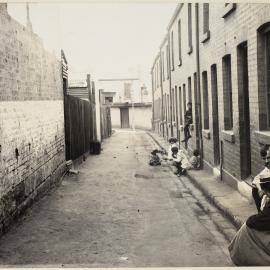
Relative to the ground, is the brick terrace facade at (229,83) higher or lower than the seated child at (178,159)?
higher

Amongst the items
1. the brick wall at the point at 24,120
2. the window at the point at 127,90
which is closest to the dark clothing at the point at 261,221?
the brick wall at the point at 24,120

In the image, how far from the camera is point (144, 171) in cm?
1505

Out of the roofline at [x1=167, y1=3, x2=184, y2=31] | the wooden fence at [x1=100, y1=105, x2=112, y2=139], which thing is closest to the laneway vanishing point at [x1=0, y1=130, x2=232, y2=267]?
the roofline at [x1=167, y1=3, x2=184, y2=31]

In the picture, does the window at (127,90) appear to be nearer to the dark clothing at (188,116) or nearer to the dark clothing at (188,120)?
the dark clothing at (188,120)

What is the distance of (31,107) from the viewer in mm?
10172

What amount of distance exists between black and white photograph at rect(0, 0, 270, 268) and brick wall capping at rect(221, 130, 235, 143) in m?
0.04

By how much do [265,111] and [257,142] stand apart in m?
0.56

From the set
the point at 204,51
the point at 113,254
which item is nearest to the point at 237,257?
the point at 113,254

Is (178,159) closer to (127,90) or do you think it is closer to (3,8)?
(3,8)

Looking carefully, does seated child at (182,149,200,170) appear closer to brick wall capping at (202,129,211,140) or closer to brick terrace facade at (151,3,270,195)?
brick terrace facade at (151,3,270,195)

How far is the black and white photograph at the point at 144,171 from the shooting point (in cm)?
653

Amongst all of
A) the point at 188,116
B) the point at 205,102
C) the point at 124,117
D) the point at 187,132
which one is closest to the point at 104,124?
the point at 187,132

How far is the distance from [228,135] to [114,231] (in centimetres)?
410

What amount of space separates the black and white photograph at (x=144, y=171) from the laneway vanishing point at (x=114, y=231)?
23mm
